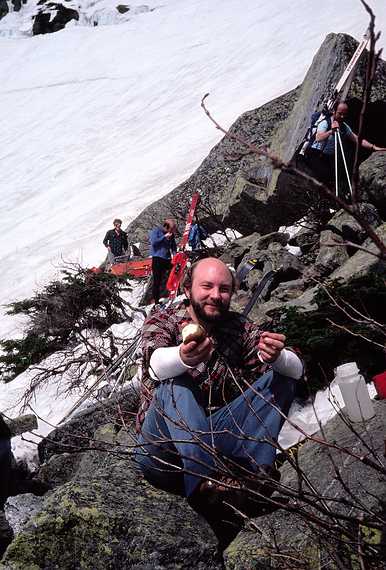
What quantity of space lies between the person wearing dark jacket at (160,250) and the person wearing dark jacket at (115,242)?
3189 millimetres

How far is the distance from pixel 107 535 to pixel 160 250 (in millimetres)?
7547

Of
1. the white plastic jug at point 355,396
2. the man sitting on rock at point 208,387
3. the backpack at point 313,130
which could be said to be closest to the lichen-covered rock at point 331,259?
the backpack at point 313,130

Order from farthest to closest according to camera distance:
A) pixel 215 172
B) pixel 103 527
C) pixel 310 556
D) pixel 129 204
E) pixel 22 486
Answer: pixel 129 204, pixel 215 172, pixel 22 486, pixel 103 527, pixel 310 556

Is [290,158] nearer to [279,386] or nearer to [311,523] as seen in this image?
[279,386]

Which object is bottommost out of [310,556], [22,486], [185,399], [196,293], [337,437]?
[22,486]

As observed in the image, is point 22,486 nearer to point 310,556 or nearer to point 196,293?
point 196,293

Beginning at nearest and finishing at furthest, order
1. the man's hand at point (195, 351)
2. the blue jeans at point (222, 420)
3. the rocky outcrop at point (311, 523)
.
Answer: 1. the rocky outcrop at point (311, 523)
2. the man's hand at point (195, 351)
3. the blue jeans at point (222, 420)

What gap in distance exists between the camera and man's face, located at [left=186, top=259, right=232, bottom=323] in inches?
118

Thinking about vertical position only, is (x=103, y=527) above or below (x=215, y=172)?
above

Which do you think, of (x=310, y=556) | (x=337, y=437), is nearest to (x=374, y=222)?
(x=337, y=437)

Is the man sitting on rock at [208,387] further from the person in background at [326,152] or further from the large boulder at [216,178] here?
the large boulder at [216,178]

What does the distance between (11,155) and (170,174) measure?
41.8ft

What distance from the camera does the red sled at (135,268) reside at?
472 inches

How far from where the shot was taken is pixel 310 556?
224cm
